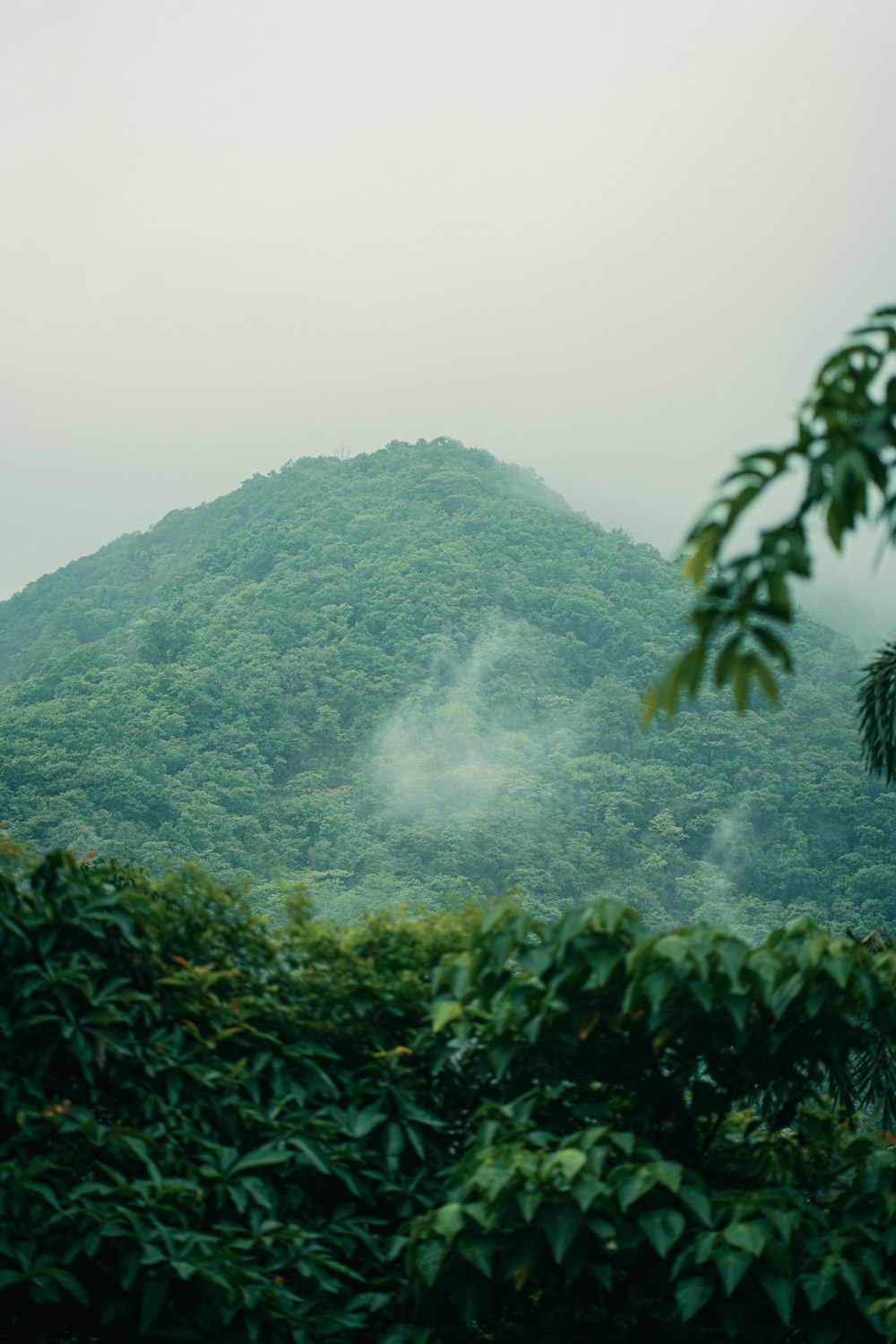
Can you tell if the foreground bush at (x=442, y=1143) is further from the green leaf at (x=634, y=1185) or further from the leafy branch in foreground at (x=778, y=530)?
the leafy branch in foreground at (x=778, y=530)

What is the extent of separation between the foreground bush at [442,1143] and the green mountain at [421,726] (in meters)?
40.0

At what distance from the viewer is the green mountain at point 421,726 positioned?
4962 centimetres

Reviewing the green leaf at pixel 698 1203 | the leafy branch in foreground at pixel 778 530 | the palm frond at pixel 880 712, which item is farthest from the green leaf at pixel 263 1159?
the palm frond at pixel 880 712

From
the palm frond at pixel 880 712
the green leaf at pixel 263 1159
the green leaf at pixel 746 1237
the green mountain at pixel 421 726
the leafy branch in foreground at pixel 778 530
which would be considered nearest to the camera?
the leafy branch in foreground at pixel 778 530

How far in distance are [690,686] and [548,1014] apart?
146cm

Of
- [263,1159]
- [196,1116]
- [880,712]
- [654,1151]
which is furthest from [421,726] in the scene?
[654,1151]

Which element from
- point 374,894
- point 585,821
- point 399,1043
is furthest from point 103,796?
point 399,1043

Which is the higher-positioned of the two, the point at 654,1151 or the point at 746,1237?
the point at 654,1151

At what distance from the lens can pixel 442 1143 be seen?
3410 mm

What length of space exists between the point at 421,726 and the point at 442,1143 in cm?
5818

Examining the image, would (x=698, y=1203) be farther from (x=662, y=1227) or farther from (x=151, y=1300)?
(x=151, y=1300)

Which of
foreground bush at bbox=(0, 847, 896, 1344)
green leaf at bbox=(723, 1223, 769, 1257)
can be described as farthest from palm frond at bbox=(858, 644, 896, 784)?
green leaf at bbox=(723, 1223, 769, 1257)

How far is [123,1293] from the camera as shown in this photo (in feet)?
9.00

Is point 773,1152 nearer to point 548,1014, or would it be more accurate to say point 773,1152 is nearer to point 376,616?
point 548,1014
